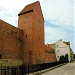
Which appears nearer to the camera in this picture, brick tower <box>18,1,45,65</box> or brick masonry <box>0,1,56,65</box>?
brick masonry <box>0,1,56,65</box>

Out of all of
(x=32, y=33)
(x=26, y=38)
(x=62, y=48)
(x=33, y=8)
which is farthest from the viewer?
(x=62, y=48)

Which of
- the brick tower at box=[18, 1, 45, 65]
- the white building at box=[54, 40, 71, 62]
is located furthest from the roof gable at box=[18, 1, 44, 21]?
the white building at box=[54, 40, 71, 62]

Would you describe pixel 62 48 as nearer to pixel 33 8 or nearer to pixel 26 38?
pixel 33 8

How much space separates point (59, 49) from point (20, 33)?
3841 cm

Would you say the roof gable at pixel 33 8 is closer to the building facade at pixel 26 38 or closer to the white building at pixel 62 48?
the building facade at pixel 26 38

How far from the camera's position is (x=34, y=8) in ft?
115

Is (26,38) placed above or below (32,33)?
below

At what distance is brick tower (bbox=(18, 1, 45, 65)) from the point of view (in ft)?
108

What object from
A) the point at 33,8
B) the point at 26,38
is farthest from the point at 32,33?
the point at 33,8

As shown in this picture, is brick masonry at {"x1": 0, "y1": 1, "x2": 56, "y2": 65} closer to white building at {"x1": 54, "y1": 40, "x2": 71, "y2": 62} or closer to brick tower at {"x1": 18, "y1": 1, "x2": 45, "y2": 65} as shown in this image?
brick tower at {"x1": 18, "y1": 1, "x2": 45, "y2": 65}

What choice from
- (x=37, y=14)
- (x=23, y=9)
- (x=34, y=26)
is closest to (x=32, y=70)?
(x=34, y=26)

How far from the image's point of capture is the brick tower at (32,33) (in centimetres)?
3300

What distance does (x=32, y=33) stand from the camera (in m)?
33.6

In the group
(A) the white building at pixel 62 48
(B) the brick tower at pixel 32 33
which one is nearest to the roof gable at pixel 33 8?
(B) the brick tower at pixel 32 33
